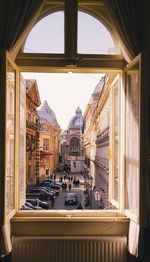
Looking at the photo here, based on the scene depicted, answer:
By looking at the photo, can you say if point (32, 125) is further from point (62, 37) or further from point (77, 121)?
point (62, 37)

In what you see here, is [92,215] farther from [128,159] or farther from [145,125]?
[145,125]

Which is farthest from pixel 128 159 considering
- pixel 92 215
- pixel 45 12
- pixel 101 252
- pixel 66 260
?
pixel 45 12

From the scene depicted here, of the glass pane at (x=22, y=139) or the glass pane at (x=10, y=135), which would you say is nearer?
the glass pane at (x=10, y=135)

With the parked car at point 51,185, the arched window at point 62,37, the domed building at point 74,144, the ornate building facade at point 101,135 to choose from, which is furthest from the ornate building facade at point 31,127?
the ornate building facade at point 101,135

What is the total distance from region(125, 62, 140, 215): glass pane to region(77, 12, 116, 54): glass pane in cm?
42

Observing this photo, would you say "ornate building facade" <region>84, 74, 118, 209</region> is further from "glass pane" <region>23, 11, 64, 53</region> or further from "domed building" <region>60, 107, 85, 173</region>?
"glass pane" <region>23, 11, 64, 53</region>

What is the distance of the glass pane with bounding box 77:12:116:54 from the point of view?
3090 mm

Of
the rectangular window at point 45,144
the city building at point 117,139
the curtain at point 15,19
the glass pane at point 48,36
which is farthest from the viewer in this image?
the rectangular window at point 45,144

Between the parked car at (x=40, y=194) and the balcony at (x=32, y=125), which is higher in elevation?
the balcony at (x=32, y=125)

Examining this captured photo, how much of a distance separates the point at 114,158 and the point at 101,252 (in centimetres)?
96

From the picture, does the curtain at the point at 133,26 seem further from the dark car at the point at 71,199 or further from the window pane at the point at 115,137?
the dark car at the point at 71,199

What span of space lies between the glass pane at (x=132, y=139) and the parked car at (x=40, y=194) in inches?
35.3

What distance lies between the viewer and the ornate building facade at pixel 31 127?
335cm

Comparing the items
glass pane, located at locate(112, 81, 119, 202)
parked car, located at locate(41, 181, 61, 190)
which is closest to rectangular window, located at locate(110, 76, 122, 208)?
glass pane, located at locate(112, 81, 119, 202)
